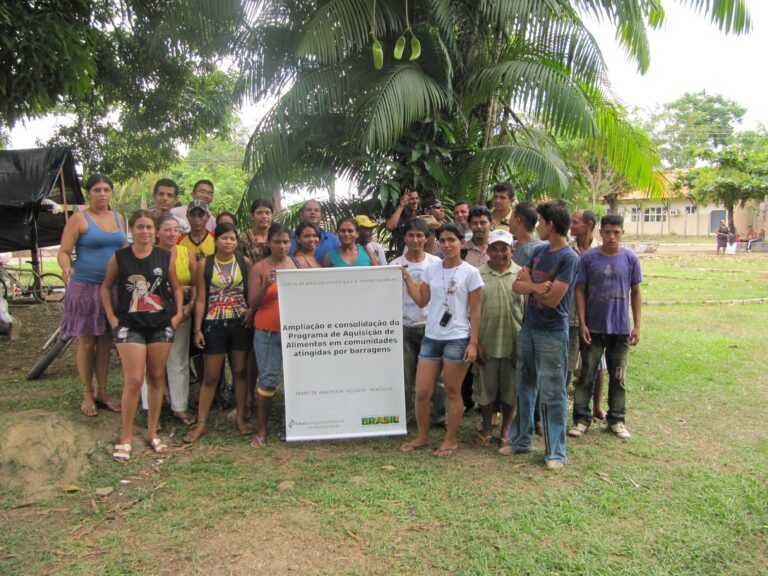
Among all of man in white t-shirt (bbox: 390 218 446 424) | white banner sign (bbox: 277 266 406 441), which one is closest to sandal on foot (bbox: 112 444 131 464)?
white banner sign (bbox: 277 266 406 441)

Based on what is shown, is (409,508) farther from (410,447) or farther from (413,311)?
(413,311)

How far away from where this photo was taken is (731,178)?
26.1 m

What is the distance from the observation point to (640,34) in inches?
276

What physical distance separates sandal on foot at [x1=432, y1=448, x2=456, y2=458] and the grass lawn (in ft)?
0.18

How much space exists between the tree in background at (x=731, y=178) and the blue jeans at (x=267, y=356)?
1055 inches

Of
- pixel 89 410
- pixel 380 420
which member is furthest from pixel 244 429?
pixel 89 410

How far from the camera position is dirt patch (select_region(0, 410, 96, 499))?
3778 millimetres

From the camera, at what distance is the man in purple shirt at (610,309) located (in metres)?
4.54

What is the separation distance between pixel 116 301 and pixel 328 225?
330 cm

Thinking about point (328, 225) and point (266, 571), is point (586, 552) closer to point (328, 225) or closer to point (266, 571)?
point (266, 571)

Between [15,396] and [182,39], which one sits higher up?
[182,39]

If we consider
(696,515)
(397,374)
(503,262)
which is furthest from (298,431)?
(696,515)

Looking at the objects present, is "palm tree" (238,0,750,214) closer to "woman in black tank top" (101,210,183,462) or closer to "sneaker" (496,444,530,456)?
"woman in black tank top" (101,210,183,462)

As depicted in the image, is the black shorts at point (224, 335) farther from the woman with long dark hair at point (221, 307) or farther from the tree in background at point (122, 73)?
the tree in background at point (122, 73)
